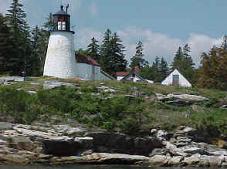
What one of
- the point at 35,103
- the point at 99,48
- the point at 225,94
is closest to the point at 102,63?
the point at 99,48

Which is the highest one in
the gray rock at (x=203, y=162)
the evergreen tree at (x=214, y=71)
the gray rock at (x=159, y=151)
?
the evergreen tree at (x=214, y=71)

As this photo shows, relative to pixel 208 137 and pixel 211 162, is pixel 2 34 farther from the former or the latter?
pixel 211 162

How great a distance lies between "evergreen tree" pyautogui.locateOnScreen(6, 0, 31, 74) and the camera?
6954cm

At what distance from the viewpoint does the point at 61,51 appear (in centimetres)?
6138

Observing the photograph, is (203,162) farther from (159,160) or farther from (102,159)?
(102,159)

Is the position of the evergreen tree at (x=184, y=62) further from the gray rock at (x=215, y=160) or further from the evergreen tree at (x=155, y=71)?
the gray rock at (x=215, y=160)

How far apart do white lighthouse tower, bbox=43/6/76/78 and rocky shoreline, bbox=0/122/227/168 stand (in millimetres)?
17978

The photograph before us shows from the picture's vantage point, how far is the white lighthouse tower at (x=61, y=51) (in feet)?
200

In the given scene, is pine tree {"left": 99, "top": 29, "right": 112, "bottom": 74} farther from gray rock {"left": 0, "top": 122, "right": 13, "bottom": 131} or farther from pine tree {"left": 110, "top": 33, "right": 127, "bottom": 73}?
gray rock {"left": 0, "top": 122, "right": 13, "bottom": 131}

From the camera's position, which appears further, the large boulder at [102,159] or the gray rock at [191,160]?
the gray rock at [191,160]

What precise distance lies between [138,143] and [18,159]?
369 inches

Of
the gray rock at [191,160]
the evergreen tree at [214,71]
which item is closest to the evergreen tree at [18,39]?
the evergreen tree at [214,71]

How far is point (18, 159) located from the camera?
3806cm

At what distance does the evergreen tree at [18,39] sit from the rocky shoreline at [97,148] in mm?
27468
